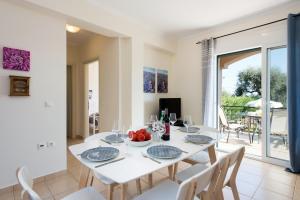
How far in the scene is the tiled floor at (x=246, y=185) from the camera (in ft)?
6.58

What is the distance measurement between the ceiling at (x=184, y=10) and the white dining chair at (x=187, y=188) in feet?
8.11

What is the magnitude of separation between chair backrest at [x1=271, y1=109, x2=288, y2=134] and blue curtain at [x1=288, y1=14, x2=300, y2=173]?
34 centimetres

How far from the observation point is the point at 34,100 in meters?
2.24

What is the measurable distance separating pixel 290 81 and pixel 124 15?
2.87m

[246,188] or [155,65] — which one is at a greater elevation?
[155,65]

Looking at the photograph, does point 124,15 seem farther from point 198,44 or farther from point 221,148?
point 221,148

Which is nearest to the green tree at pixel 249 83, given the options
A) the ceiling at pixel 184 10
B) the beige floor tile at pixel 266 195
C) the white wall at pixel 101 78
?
the ceiling at pixel 184 10

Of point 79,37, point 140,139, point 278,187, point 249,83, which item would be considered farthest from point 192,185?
point 79,37

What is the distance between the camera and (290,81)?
8.37ft

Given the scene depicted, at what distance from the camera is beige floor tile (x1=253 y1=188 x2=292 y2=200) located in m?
1.96

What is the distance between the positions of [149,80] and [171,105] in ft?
2.45

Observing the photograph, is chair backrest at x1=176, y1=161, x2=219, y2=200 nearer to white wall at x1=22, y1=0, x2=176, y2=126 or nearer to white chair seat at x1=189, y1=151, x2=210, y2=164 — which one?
white chair seat at x1=189, y1=151, x2=210, y2=164

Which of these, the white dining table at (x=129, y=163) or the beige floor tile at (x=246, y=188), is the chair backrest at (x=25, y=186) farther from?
the beige floor tile at (x=246, y=188)

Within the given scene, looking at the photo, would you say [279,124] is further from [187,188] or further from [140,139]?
[187,188]
